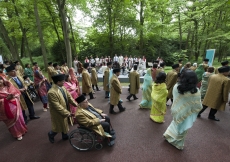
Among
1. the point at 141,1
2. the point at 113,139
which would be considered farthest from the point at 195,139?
the point at 141,1

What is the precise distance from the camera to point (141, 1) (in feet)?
55.3

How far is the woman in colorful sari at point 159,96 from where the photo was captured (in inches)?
153

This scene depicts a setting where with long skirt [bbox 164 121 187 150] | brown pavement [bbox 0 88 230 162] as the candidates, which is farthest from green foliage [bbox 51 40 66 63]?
long skirt [bbox 164 121 187 150]

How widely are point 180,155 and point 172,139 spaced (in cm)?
37

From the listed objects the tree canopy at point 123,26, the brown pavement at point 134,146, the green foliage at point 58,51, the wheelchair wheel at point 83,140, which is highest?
the tree canopy at point 123,26

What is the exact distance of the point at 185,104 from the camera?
278 centimetres

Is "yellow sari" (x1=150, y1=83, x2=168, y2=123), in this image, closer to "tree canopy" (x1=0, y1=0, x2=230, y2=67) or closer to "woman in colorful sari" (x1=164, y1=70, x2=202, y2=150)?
"woman in colorful sari" (x1=164, y1=70, x2=202, y2=150)

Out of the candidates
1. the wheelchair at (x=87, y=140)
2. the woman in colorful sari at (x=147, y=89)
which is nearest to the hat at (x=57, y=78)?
the wheelchair at (x=87, y=140)

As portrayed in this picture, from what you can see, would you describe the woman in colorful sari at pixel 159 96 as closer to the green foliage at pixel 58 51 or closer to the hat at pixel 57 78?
the hat at pixel 57 78

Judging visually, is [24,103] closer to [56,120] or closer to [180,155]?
[56,120]

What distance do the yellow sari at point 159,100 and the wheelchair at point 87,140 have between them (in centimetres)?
185

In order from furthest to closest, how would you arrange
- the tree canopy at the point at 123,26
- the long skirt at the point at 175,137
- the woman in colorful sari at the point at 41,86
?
the tree canopy at the point at 123,26 < the woman in colorful sari at the point at 41,86 < the long skirt at the point at 175,137

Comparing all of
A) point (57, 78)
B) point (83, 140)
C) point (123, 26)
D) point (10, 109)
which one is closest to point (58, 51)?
point (123, 26)

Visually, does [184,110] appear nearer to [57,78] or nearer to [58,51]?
[57,78]
